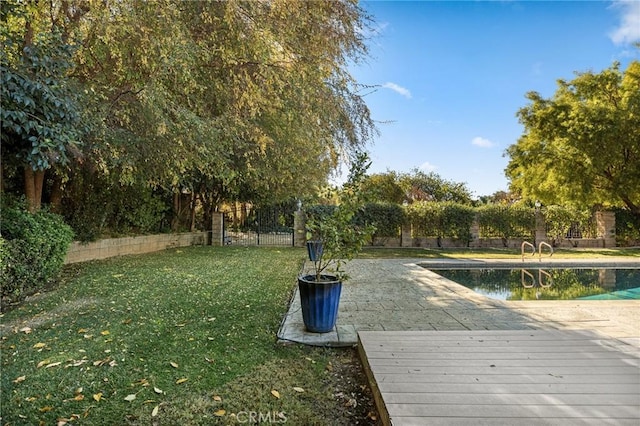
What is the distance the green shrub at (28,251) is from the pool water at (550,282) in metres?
7.45

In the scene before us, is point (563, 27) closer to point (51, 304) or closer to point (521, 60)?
point (521, 60)

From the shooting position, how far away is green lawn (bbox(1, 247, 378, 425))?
2.30 meters

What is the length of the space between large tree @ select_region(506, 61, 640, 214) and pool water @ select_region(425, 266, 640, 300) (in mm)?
5481

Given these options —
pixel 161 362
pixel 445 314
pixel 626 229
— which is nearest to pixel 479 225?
pixel 626 229

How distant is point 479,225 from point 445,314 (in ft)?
38.0

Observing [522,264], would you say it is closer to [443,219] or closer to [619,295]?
[619,295]

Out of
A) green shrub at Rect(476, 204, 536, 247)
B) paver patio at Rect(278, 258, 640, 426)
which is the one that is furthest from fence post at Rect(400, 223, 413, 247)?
paver patio at Rect(278, 258, 640, 426)

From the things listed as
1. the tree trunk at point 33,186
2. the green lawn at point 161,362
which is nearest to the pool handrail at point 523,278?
the green lawn at point 161,362

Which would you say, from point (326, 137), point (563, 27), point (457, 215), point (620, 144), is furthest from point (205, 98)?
point (620, 144)

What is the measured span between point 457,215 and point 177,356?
13.4 m

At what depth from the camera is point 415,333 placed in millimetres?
3514

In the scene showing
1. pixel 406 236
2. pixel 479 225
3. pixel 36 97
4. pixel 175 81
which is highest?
pixel 175 81

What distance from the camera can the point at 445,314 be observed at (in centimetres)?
441

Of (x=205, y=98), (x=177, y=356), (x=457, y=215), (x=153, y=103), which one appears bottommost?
(x=177, y=356)
